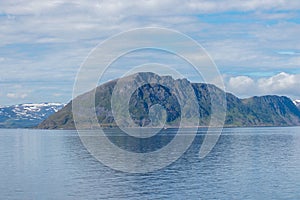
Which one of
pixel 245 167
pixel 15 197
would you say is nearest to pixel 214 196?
pixel 15 197

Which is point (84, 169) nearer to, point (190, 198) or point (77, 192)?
point (77, 192)

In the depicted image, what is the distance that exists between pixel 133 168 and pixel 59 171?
68.9ft

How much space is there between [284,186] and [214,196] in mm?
19090

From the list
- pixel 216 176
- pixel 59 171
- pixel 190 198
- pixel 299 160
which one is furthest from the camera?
pixel 299 160

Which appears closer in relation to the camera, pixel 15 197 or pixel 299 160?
pixel 15 197

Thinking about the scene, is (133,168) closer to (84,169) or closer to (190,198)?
(84,169)

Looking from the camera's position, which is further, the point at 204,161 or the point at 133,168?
the point at 204,161

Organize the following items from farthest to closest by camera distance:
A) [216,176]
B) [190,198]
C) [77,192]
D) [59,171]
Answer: [59,171]
[216,176]
[77,192]
[190,198]

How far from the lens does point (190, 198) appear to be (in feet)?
295

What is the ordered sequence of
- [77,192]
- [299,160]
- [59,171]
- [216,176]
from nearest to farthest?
[77,192] < [216,176] < [59,171] < [299,160]

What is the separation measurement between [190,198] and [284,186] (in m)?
23.9

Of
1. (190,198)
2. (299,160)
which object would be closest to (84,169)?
(190,198)

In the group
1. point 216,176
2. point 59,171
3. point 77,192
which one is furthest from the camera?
point 59,171

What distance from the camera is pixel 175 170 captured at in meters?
132
